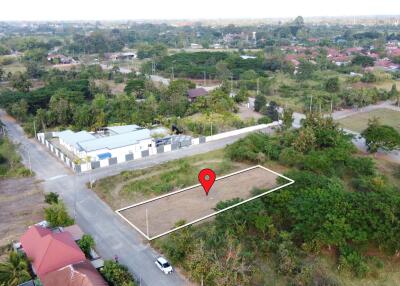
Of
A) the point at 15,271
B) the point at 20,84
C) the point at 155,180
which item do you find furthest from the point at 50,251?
the point at 20,84

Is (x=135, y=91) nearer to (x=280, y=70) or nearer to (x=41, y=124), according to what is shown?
(x=41, y=124)

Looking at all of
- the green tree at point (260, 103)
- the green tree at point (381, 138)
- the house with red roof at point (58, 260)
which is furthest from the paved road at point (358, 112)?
the house with red roof at point (58, 260)

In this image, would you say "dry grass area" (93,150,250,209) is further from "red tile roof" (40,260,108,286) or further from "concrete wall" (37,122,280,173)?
"red tile roof" (40,260,108,286)

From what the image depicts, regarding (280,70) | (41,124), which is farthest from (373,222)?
(280,70)

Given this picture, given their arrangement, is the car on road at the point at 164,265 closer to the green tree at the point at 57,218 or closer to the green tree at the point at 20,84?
the green tree at the point at 57,218

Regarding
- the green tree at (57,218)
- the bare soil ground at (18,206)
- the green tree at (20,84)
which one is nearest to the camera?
the green tree at (57,218)

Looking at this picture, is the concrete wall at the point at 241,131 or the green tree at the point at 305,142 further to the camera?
the concrete wall at the point at 241,131

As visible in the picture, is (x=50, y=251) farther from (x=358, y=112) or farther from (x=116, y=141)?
(x=358, y=112)
